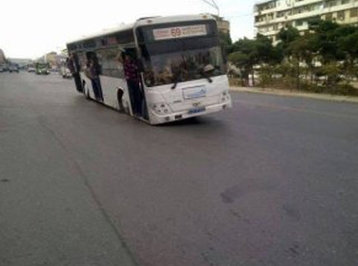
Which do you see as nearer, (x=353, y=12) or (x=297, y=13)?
(x=353, y=12)

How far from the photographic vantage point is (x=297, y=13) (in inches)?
3536

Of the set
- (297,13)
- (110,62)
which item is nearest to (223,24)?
(297,13)

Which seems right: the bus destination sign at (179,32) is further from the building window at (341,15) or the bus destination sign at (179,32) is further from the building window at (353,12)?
the building window at (341,15)

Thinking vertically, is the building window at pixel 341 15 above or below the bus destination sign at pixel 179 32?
below

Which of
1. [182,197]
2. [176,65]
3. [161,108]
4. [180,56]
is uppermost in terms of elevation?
[180,56]

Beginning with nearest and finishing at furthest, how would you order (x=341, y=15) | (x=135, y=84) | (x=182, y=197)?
(x=182, y=197) → (x=135, y=84) → (x=341, y=15)

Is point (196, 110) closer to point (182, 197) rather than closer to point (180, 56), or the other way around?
point (180, 56)

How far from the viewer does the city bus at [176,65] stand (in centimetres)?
1145

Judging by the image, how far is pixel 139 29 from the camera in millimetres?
11383

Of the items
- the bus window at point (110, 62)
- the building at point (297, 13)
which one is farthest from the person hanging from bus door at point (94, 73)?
the building at point (297, 13)

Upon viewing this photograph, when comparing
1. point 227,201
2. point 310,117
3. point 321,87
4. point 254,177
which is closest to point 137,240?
point 227,201

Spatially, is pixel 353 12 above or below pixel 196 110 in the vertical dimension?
above

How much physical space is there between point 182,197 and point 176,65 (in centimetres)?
652

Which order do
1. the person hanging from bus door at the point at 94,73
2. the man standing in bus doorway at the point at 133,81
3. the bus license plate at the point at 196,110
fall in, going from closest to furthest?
1. the bus license plate at the point at 196,110
2. the man standing in bus doorway at the point at 133,81
3. the person hanging from bus door at the point at 94,73
